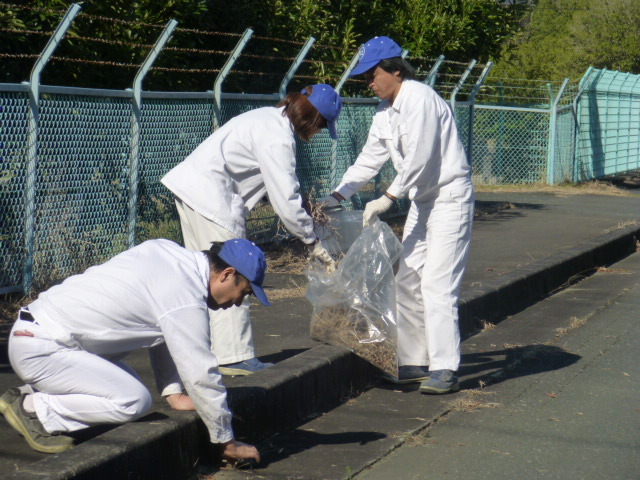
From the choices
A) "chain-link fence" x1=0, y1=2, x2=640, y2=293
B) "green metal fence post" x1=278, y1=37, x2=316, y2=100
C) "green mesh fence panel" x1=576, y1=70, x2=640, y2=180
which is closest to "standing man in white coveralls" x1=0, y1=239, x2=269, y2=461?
"chain-link fence" x1=0, y1=2, x2=640, y2=293

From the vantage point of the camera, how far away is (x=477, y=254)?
10.3 metres

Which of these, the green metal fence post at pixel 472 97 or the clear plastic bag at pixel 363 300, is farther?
the green metal fence post at pixel 472 97

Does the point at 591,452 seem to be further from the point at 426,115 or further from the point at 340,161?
the point at 340,161

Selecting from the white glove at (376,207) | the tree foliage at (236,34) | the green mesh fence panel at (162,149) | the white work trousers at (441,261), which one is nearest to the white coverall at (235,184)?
the white glove at (376,207)

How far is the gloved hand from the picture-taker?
5.36m

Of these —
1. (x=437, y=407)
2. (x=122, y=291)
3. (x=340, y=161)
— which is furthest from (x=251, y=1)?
(x=122, y=291)

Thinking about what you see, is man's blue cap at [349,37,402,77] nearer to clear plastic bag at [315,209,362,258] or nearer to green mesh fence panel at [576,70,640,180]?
→ clear plastic bag at [315,209,362,258]

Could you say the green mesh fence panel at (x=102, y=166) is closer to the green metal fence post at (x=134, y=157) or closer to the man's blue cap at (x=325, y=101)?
the green metal fence post at (x=134, y=157)

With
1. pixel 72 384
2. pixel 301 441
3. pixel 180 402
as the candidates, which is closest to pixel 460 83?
pixel 301 441

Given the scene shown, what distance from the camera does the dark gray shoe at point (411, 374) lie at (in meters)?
5.69

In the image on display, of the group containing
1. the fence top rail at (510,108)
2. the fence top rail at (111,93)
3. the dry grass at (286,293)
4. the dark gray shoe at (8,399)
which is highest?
the fence top rail at (111,93)

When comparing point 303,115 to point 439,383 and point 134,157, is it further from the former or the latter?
point 134,157

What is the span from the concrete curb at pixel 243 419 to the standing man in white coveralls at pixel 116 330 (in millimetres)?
166

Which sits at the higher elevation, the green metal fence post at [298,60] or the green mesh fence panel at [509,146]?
the green metal fence post at [298,60]
